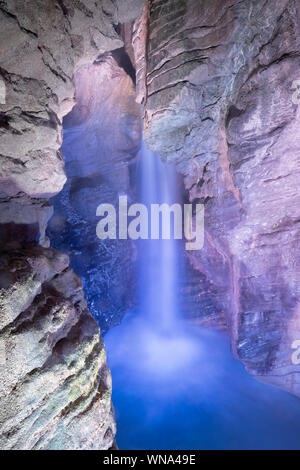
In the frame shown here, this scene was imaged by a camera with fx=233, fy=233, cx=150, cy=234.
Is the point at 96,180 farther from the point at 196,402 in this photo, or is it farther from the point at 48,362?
the point at 196,402

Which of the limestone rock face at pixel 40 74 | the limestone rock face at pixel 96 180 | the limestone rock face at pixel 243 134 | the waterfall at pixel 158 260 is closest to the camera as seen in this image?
the limestone rock face at pixel 40 74

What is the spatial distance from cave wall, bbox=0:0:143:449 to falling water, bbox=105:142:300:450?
3.57m

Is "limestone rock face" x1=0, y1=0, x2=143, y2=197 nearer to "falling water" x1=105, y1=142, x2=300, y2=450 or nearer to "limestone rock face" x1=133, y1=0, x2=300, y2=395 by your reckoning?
"limestone rock face" x1=133, y1=0, x2=300, y2=395

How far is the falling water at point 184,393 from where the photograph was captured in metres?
5.77

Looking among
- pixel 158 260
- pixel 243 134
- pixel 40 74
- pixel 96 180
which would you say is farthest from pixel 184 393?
pixel 96 180

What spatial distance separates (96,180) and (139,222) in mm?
3125

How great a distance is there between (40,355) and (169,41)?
585 cm

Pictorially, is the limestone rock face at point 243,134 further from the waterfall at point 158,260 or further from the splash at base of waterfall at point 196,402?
the waterfall at point 158,260

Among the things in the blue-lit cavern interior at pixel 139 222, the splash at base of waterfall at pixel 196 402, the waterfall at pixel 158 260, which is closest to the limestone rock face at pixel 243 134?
the blue-lit cavern interior at pixel 139 222

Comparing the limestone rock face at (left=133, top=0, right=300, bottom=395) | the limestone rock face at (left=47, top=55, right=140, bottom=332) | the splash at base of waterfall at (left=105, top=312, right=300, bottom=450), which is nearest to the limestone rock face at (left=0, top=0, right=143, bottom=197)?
the limestone rock face at (left=133, top=0, right=300, bottom=395)

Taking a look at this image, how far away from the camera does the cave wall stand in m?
2.56

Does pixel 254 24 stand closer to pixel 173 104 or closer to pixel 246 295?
pixel 173 104

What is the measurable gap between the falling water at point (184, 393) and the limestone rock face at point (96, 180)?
1.97 m

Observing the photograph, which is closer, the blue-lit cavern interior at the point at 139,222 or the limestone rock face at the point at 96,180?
the blue-lit cavern interior at the point at 139,222
